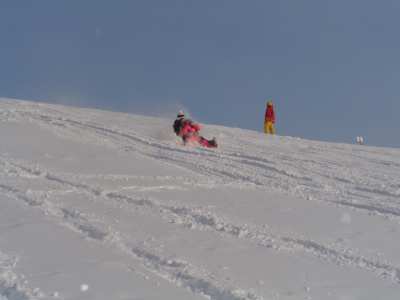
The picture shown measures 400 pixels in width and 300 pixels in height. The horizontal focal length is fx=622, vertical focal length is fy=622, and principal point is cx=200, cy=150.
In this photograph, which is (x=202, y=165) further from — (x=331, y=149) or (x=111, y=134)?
(x=331, y=149)

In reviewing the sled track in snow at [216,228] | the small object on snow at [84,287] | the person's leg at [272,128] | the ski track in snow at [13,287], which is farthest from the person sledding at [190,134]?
the small object on snow at [84,287]

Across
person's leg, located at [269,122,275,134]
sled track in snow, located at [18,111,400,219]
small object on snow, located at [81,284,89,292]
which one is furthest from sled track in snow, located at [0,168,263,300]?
person's leg, located at [269,122,275,134]

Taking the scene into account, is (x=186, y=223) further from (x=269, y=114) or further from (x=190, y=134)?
(x=269, y=114)

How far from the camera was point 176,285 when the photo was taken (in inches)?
199

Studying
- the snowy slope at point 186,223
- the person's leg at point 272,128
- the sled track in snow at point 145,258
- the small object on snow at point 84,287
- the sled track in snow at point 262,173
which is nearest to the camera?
the small object on snow at point 84,287

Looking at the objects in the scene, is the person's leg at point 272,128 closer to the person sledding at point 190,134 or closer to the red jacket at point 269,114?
the red jacket at point 269,114

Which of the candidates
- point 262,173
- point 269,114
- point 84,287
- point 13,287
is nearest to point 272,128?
point 269,114

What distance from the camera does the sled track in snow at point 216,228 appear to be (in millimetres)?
6094

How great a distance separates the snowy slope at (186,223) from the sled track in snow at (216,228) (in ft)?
0.07

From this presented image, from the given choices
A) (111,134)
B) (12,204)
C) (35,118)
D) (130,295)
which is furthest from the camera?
(35,118)

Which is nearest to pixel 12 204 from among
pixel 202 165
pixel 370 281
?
pixel 370 281

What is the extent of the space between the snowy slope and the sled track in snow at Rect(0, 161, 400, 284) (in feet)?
0.07

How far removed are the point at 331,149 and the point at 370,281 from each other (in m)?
11.7

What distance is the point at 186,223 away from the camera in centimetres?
714
